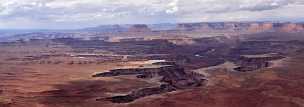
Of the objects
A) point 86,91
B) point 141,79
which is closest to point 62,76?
point 141,79

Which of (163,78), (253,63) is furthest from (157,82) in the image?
(253,63)

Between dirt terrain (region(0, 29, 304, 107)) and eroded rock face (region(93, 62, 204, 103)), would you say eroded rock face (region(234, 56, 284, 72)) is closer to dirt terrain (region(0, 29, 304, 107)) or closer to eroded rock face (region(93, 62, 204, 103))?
dirt terrain (region(0, 29, 304, 107))

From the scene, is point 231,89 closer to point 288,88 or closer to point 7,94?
point 288,88

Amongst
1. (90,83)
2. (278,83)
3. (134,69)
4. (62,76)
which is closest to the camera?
(278,83)

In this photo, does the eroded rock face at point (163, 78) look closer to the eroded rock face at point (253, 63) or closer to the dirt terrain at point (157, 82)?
the dirt terrain at point (157, 82)

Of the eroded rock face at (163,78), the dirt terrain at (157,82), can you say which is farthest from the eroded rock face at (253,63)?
the eroded rock face at (163,78)

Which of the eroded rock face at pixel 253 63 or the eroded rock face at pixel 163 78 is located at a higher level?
the eroded rock face at pixel 163 78

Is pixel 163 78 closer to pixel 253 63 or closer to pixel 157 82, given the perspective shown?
pixel 157 82

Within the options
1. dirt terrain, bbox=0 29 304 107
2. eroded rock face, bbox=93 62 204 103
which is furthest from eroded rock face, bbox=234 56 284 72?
eroded rock face, bbox=93 62 204 103
